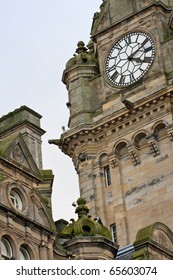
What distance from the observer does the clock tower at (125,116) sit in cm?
5253

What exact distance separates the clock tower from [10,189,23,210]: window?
61.3 feet

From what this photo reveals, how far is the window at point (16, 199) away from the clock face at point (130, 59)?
22779 mm

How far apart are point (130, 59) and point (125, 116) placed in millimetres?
3079

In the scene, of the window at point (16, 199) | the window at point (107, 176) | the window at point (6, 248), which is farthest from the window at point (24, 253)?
the window at point (107, 176)

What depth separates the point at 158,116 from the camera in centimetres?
5350

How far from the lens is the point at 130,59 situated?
5578 centimetres

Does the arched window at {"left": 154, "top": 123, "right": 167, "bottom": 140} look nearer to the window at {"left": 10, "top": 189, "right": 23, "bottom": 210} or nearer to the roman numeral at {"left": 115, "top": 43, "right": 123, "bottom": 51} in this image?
the roman numeral at {"left": 115, "top": 43, "right": 123, "bottom": 51}

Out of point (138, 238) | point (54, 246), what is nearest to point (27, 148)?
point (54, 246)

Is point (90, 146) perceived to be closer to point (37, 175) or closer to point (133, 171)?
point (133, 171)

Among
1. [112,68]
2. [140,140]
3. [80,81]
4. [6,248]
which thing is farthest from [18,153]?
[80,81]

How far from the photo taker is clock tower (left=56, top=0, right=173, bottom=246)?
52.5m

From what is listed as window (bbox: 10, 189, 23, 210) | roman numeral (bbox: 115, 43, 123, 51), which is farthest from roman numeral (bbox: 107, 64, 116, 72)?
window (bbox: 10, 189, 23, 210)

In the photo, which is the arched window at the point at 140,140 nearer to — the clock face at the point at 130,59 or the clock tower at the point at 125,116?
the clock tower at the point at 125,116

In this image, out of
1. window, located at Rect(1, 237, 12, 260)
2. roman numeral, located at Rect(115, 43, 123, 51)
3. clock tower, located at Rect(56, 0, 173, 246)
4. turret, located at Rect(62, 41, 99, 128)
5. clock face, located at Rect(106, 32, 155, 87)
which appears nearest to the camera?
→ window, located at Rect(1, 237, 12, 260)
